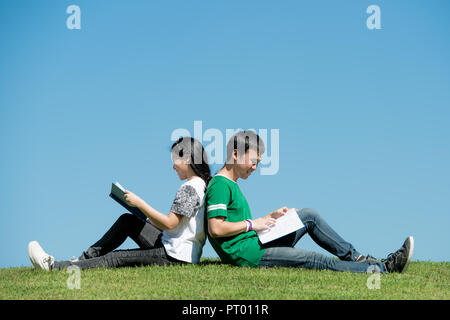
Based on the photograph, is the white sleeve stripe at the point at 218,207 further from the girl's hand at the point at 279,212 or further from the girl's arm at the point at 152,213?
the girl's hand at the point at 279,212

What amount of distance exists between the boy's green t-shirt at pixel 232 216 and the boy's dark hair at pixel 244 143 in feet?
1.29

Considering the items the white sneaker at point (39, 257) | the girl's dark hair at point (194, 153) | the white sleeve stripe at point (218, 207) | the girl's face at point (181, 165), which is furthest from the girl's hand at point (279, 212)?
the white sneaker at point (39, 257)

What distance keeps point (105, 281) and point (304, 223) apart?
2.77 m

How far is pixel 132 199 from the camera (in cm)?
691

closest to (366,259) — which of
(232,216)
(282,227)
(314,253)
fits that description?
(314,253)

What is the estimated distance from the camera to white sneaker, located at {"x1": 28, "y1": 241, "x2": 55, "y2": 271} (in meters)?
Answer: 7.60

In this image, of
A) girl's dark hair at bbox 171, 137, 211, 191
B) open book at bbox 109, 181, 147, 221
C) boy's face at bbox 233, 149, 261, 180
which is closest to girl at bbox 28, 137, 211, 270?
girl's dark hair at bbox 171, 137, 211, 191

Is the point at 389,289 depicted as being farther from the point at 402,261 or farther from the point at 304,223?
the point at 304,223

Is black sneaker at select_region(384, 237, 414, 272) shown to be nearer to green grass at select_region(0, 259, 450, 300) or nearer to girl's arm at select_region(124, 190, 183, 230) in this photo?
green grass at select_region(0, 259, 450, 300)
